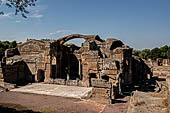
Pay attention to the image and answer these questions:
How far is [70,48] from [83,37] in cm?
341

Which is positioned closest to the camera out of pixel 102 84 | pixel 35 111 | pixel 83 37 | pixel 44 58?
pixel 35 111

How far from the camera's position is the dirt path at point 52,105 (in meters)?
10.2

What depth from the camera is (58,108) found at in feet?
34.6

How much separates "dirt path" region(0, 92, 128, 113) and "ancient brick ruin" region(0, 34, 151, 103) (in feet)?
9.36

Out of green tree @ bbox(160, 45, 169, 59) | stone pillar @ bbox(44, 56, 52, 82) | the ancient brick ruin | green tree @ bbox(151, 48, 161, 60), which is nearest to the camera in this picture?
the ancient brick ruin

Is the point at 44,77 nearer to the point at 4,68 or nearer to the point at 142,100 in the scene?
the point at 4,68

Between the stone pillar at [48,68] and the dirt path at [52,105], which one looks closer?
the dirt path at [52,105]

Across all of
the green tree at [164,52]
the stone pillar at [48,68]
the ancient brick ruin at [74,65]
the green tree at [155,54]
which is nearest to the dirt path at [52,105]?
the ancient brick ruin at [74,65]

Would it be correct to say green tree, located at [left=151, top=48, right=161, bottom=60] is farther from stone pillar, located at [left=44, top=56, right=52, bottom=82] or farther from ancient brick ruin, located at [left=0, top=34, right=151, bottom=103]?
stone pillar, located at [left=44, top=56, right=52, bottom=82]

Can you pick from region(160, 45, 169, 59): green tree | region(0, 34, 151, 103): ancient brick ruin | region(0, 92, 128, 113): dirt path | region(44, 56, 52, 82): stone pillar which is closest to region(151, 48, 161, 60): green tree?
region(160, 45, 169, 59): green tree

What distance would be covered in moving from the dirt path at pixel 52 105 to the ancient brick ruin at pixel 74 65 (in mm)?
2852

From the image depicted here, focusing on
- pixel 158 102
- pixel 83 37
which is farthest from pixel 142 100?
pixel 83 37

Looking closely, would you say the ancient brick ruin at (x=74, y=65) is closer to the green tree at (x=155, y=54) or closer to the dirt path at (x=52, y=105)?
the dirt path at (x=52, y=105)

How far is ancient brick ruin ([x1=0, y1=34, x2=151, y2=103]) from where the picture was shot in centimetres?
1745
